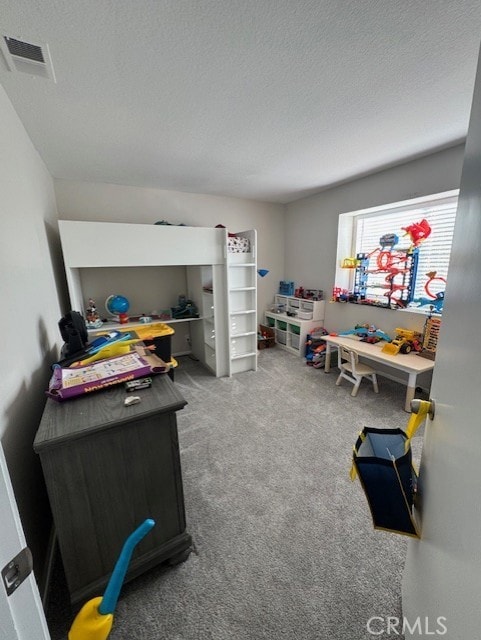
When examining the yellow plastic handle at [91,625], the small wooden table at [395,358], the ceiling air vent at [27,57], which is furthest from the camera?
the small wooden table at [395,358]

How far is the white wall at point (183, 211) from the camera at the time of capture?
10.2ft

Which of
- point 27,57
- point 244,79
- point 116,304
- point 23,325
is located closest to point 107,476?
point 23,325

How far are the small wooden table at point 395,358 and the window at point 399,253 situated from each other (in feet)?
1.87

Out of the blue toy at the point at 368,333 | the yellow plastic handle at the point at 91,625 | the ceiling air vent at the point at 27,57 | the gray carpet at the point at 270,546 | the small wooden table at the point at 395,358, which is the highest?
the ceiling air vent at the point at 27,57

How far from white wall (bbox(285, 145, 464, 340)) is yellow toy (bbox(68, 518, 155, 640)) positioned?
3217 millimetres

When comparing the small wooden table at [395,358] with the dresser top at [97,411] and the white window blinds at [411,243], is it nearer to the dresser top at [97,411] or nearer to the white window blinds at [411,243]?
the white window blinds at [411,243]

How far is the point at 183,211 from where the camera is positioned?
365 centimetres

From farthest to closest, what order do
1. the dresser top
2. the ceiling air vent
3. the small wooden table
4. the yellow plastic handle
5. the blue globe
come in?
the blue globe → the small wooden table → the ceiling air vent → the dresser top → the yellow plastic handle

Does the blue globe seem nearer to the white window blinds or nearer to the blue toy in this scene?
the blue toy

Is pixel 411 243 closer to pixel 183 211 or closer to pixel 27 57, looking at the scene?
pixel 183 211

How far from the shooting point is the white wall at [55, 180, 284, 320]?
3104 mm

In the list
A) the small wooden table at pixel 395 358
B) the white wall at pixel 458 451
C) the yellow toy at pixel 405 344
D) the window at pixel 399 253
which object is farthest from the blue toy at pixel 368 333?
the white wall at pixel 458 451

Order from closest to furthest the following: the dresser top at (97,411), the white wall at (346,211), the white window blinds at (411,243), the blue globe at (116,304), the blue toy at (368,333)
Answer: the dresser top at (97,411) → the white wall at (346,211) → the white window blinds at (411,243) → the blue toy at (368,333) → the blue globe at (116,304)

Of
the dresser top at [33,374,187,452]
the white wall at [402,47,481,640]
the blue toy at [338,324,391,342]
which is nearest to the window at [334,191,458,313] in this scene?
the blue toy at [338,324,391,342]
